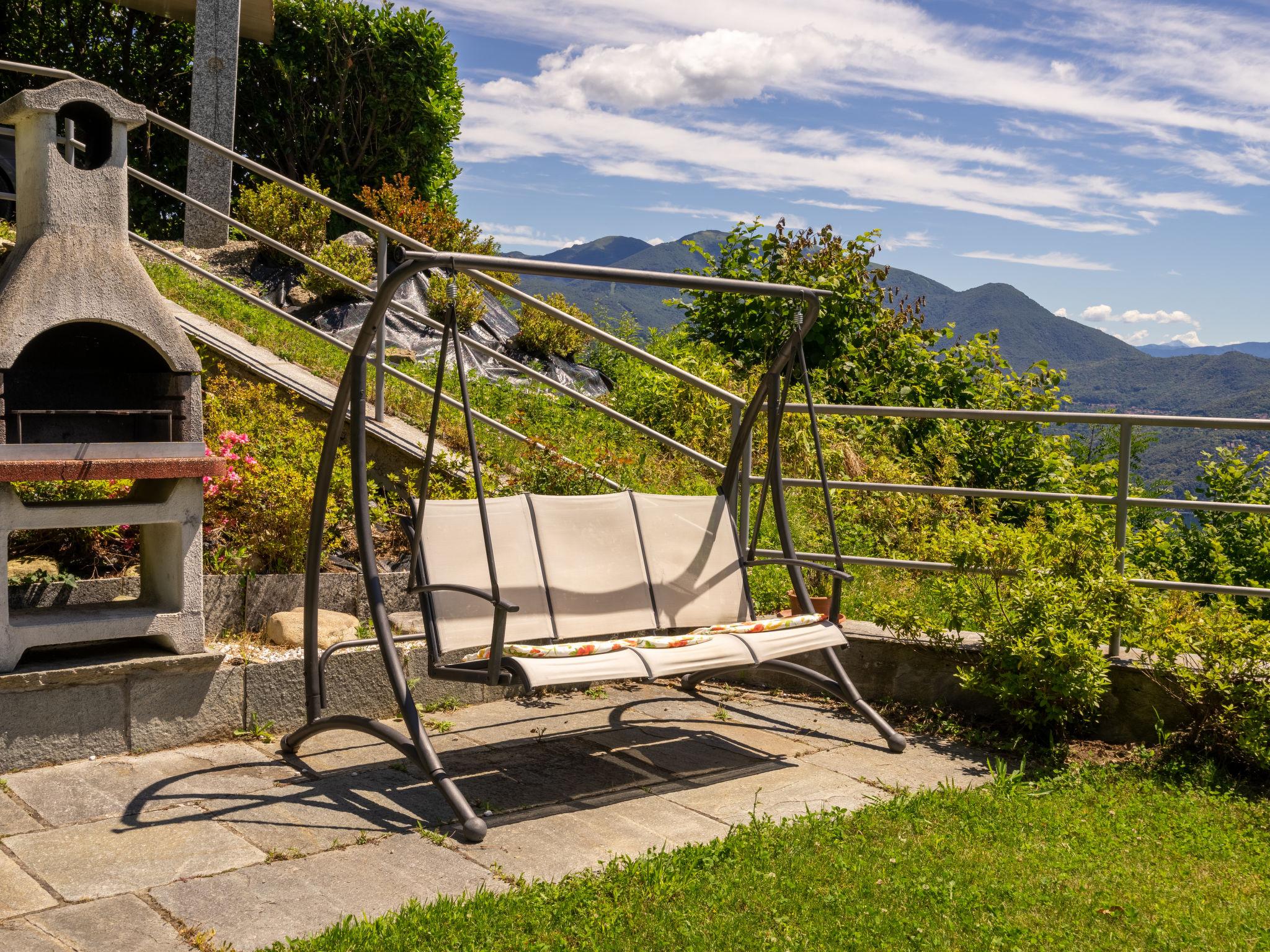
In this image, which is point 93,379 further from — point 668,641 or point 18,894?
point 668,641

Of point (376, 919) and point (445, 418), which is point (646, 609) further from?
point (445, 418)

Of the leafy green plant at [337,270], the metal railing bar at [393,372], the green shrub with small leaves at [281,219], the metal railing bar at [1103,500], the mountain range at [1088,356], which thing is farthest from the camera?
the mountain range at [1088,356]

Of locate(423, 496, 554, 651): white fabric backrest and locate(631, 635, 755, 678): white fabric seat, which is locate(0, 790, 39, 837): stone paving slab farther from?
locate(631, 635, 755, 678): white fabric seat

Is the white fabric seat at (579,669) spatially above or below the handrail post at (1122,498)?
Answer: below

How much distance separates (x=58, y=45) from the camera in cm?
1279

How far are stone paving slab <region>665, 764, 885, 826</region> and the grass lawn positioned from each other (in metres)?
0.15

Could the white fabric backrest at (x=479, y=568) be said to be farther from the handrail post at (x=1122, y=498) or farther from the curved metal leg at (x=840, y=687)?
the handrail post at (x=1122, y=498)

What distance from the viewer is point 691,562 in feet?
15.4

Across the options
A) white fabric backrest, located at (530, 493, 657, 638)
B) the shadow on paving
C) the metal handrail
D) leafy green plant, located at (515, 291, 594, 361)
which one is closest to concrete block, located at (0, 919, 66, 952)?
the shadow on paving

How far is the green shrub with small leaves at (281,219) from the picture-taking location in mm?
9945

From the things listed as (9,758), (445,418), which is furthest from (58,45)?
(9,758)

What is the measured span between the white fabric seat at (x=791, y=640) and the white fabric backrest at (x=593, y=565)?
57cm

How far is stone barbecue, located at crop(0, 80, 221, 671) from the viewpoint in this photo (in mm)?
3756

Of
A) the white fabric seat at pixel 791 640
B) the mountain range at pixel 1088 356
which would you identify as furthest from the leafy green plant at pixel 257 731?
the mountain range at pixel 1088 356
